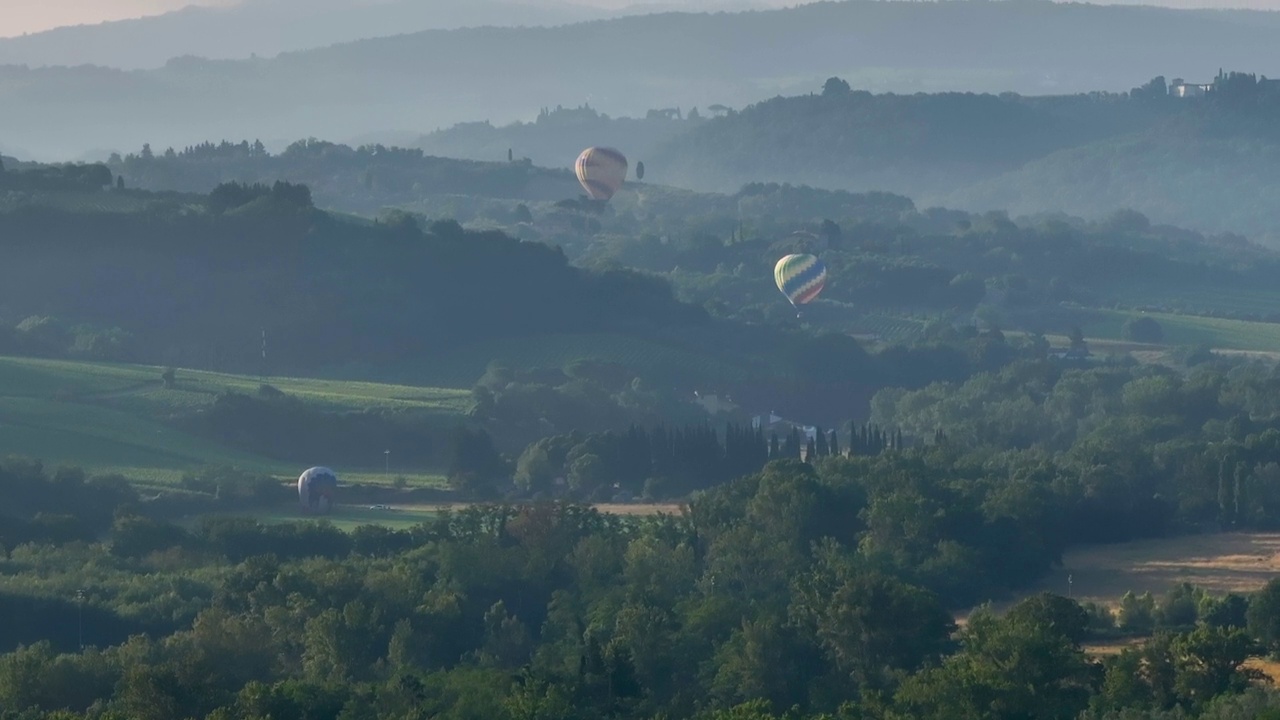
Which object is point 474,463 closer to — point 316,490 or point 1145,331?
point 316,490

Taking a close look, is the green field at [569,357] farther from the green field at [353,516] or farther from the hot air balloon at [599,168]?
the hot air balloon at [599,168]

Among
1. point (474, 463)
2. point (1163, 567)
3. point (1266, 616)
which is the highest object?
point (1266, 616)

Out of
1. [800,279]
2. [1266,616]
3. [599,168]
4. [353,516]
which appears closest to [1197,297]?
[800,279]

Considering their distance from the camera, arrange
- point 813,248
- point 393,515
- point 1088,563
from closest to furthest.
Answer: point 1088,563, point 393,515, point 813,248

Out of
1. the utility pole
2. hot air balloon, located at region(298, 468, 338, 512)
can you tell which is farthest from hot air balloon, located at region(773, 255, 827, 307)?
the utility pole

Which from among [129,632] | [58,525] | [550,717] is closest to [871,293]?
[58,525]

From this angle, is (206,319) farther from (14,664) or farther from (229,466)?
(14,664)

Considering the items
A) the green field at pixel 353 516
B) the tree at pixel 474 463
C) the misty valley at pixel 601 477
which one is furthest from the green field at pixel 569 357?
the green field at pixel 353 516

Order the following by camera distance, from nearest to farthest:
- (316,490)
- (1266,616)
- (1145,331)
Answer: (1266,616)
(316,490)
(1145,331)
